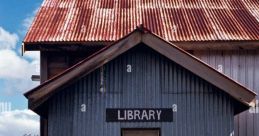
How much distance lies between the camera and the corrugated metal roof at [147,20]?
46.6ft

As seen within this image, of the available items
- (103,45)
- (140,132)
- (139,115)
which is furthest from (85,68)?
(103,45)

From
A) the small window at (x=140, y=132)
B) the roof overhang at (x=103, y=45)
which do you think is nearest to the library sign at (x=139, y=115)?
the small window at (x=140, y=132)

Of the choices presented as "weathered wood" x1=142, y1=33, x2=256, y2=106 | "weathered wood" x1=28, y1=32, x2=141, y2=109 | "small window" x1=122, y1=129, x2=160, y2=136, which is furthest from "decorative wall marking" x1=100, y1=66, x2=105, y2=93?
"weathered wood" x1=142, y1=33, x2=256, y2=106

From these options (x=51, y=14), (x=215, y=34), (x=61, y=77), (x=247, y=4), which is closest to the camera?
(x=61, y=77)

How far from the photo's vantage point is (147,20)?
15195 millimetres

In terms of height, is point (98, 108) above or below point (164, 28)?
below

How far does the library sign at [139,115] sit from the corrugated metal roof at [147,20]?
2978mm

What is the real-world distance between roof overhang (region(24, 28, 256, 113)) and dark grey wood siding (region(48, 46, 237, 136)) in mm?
402

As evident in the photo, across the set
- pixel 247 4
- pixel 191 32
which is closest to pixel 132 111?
pixel 191 32

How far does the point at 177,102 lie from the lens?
11555 mm

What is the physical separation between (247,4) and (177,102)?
6.37m

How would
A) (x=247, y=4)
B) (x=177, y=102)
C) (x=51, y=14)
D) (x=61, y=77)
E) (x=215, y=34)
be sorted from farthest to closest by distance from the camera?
1. (x=247, y=4)
2. (x=51, y=14)
3. (x=215, y=34)
4. (x=177, y=102)
5. (x=61, y=77)

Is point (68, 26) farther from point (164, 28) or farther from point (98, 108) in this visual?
point (98, 108)

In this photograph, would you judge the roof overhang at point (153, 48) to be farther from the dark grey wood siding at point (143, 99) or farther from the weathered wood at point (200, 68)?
the dark grey wood siding at point (143, 99)
